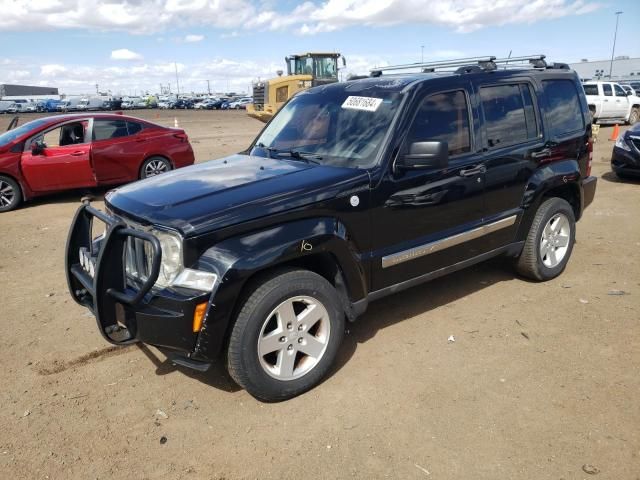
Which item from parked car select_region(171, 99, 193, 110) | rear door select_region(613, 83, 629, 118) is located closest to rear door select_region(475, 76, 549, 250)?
rear door select_region(613, 83, 629, 118)

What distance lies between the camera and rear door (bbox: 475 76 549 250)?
4.25 meters

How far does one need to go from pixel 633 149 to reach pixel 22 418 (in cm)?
1035

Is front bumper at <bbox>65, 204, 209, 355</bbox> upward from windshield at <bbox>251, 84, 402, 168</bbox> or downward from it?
downward

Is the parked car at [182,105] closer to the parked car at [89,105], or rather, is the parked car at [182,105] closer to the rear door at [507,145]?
the parked car at [89,105]

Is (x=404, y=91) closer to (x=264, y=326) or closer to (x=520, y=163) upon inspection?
(x=520, y=163)

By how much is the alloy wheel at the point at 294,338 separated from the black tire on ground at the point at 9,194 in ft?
24.6

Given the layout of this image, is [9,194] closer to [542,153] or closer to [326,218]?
[326,218]

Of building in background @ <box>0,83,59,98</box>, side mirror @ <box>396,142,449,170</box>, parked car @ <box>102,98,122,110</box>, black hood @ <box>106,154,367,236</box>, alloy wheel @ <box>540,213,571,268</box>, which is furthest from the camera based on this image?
building in background @ <box>0,83,59,98</box>

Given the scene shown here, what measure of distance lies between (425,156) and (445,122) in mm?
696

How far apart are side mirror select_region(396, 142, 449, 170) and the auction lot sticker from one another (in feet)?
1.73

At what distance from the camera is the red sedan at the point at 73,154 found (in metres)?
8.75

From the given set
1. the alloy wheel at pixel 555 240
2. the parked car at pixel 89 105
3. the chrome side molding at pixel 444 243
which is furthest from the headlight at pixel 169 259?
the parked car at pixel 89 105

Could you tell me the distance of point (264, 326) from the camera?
3.08 metres

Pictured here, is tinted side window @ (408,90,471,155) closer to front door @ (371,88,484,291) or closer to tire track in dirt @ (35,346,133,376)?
front door @ (371,88,484,291)
